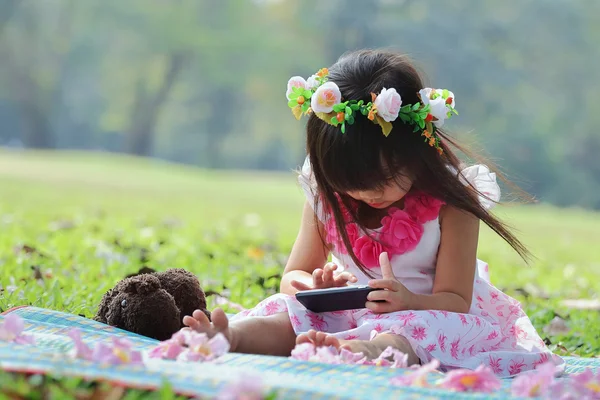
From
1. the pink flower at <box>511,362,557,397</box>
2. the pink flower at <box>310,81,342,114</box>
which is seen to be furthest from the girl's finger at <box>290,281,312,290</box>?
the pink flower at <box>511,362,557,397</box>

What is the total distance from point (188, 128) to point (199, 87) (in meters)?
1.29

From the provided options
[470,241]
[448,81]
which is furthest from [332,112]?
[448,81]

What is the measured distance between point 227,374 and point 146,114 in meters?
23.9

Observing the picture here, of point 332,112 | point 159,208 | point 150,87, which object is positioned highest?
point 150,87

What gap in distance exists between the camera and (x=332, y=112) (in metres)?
2.23

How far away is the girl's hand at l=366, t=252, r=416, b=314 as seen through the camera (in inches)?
83.0

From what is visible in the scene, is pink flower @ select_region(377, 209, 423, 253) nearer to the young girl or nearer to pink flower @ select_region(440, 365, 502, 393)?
the young girl

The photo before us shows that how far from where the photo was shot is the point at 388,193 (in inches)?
87.1

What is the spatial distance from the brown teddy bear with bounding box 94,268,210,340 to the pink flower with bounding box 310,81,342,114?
605 mm

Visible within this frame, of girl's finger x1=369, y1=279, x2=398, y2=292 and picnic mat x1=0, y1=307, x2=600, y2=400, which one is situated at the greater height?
girl's finger x1=369, y1=279, x2=398, y2=292

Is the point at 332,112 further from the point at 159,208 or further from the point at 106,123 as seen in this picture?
the point at 106,123

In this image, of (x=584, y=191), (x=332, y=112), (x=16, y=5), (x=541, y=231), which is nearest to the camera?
(x=332, y=112)

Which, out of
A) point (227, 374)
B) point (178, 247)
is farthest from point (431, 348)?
point (178, 247)

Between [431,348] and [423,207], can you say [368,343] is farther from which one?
[423,207]
